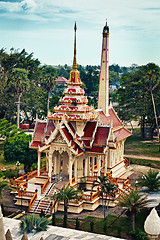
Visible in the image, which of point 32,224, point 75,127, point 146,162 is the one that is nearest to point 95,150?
point 75,127

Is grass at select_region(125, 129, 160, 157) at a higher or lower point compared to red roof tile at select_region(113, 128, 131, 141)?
lower

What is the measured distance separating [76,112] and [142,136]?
95.6 ft

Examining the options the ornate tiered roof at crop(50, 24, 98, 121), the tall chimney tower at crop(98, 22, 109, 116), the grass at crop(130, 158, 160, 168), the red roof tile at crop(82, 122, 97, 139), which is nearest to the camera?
the ornate tiered roof at crop(50, 24, 98, 121)

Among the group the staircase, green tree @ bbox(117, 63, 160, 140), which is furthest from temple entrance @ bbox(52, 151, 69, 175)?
green tree @ bbox(117, 63, 160, 140)

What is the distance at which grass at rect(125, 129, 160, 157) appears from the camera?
49.2 metres

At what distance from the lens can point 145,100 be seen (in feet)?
183

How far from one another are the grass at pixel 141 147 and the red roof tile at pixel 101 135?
16.0m

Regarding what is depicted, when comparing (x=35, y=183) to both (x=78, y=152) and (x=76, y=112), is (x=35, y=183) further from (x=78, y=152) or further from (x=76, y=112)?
(x=76, y=112)

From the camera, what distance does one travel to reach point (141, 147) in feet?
174

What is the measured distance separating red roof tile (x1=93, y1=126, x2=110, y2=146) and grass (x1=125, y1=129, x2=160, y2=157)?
52.4 feet

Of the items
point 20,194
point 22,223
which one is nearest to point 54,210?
point 20,194

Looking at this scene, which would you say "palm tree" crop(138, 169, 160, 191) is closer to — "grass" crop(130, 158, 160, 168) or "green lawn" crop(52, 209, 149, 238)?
"green lawn" crop(52, 209, 149, 238)

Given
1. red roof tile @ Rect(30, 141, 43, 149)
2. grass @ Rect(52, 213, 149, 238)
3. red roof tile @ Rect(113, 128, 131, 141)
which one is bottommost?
grass @ Rect(52, 213, 149, 238)

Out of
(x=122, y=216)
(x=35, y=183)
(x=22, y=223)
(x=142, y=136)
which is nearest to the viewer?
(x=22, y=223)
